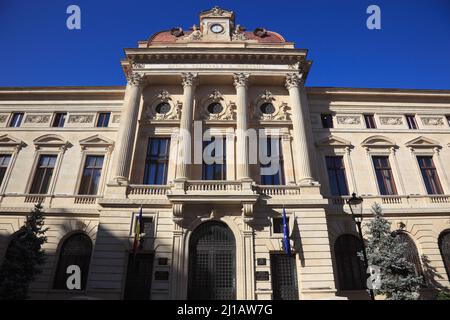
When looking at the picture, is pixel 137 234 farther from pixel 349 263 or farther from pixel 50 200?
pixel 349 263

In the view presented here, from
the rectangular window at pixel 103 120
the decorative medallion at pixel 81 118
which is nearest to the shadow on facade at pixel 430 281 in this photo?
the rectangular window at pixel 103 120

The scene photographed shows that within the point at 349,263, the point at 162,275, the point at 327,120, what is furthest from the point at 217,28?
the point at 349,263

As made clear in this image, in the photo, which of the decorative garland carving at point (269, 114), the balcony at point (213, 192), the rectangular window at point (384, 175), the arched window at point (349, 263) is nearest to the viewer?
the balcony at point (213, 192)

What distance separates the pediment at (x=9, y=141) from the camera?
23.2 m

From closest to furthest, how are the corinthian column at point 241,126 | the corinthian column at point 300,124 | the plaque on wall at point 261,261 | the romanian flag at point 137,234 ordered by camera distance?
the romanian flag at point 137,234 → the plaque on wall at point 261,261 → the corinthian column at point 241,126 → the corinthian column at point 300,124

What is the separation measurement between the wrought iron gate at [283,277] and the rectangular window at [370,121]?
14.4 m

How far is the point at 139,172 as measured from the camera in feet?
68.1

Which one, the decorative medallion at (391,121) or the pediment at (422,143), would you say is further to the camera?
the decorative medallion at (391,121)

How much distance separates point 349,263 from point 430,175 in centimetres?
1083

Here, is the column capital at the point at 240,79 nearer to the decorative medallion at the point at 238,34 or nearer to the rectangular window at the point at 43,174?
the decorative medallion at the point at 238,34

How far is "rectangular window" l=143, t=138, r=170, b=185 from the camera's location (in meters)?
20.8
